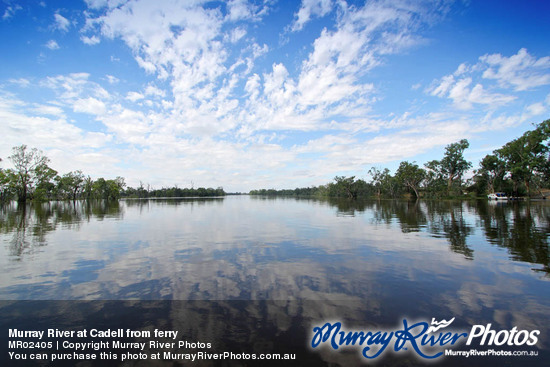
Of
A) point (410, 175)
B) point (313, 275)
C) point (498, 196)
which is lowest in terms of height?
point (498, 196)

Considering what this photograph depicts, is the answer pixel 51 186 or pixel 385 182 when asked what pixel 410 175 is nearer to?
pixel 385 182

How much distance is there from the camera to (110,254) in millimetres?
10953

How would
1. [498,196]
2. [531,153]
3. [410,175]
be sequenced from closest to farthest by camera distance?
[531,153] < [498,196] < [410,175]

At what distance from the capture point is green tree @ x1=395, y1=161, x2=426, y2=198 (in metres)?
88.0

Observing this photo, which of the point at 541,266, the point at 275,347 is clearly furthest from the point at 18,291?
the point at 541,266

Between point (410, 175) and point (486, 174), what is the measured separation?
21738 millimetres

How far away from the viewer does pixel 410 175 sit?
8850cm

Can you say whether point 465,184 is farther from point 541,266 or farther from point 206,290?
point 206,290

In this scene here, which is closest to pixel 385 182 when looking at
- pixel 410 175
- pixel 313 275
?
pixel 410 175

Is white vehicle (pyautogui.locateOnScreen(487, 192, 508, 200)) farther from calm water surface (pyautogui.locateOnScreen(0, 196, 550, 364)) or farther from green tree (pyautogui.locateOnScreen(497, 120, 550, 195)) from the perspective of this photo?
calm water surface (pyautogui.locateOnScreen(0, 196, 550, 364))

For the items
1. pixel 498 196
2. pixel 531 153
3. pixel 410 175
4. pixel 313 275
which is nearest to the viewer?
pixel 313 275

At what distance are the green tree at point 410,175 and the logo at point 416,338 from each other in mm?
95260

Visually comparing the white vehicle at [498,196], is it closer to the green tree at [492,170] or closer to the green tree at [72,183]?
the green tree at [492,170]

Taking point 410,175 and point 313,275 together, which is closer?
point 313,275
